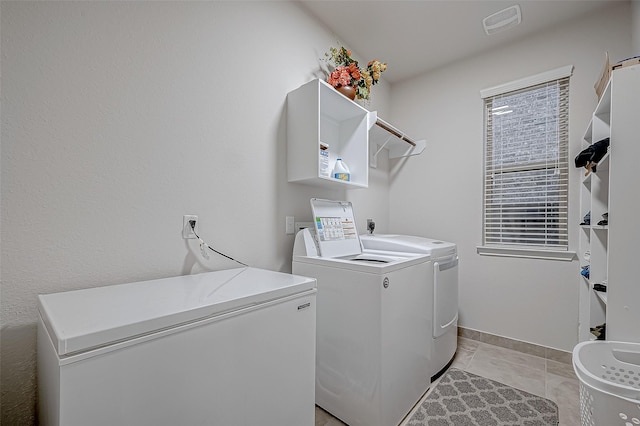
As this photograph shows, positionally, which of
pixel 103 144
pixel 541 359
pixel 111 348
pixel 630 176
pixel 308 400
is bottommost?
pixel 541 359

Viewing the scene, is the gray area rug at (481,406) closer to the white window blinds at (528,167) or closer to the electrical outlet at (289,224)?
the white window blinds at (528,167)

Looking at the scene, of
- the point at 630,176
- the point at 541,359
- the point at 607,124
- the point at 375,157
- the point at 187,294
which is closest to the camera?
the point at 187,294

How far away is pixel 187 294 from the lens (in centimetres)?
94

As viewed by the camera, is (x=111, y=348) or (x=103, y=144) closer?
(x=111, y=348)

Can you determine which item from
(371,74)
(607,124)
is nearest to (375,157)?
(371,74)

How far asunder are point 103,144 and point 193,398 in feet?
3.31

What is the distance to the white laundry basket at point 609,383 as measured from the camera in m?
0.94

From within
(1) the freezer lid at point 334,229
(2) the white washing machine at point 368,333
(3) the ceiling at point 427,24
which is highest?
(3) the ceiling at point 427,24

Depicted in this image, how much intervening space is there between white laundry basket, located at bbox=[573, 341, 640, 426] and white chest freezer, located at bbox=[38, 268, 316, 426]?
1.06 m

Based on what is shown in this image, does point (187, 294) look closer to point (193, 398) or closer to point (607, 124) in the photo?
point (193, 398)

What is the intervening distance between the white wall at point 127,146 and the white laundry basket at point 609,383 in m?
1.57

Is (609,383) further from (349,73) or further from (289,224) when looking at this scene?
(349,73)

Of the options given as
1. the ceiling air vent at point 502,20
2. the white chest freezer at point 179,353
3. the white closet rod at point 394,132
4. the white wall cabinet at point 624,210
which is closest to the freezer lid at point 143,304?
the white chest freezer at point 179,353

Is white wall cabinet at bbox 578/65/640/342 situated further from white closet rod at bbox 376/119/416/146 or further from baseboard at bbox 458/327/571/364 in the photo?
white closet rod at bbox 376/119/416/146
